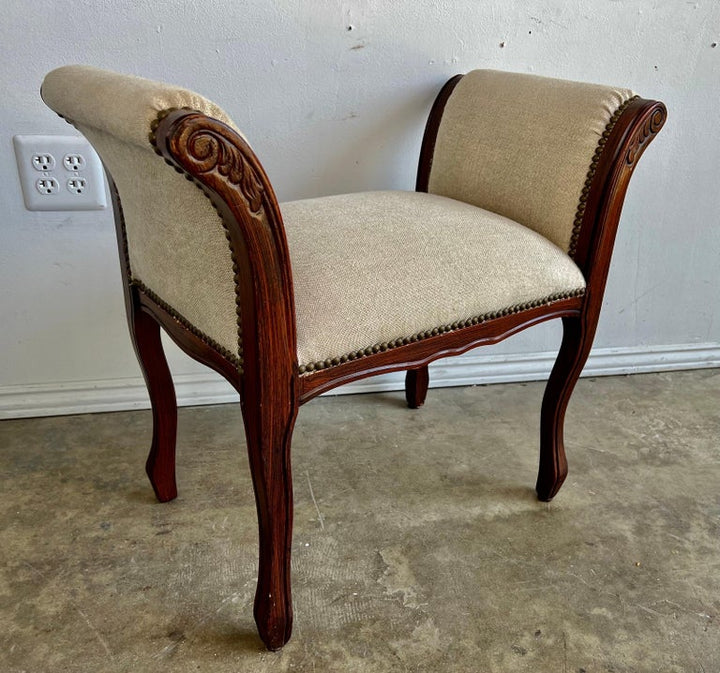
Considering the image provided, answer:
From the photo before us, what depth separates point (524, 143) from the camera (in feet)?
3.54

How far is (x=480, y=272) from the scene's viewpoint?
0.94 metres

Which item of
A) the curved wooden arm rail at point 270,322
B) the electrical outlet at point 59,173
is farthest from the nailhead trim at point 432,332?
the electrical outlet at point 59,173

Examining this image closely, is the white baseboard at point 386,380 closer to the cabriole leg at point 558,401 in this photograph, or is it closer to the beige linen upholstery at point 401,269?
the cabriole leg at point 558,401

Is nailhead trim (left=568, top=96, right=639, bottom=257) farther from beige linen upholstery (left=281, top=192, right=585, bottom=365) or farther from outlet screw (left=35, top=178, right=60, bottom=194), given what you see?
outlet screw (left=35, top=178, right=60, bottom=194)

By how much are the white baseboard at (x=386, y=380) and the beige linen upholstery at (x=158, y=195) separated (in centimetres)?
55

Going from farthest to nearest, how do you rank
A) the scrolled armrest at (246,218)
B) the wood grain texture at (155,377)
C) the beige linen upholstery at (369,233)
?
the wood grain texture at (155,377)
the beige linen upholstery at (369,233)
the scrolled armrest at (246,218)

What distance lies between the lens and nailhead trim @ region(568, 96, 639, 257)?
3.24 ft

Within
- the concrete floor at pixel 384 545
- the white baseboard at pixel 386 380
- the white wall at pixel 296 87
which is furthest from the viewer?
the white baseboard at pixel 386 380

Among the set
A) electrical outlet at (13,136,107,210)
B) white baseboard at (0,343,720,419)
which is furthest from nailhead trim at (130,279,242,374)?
white baseboard at (0,343,720,419)

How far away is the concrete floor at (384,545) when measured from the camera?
3.01 feet

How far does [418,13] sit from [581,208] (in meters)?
0.52

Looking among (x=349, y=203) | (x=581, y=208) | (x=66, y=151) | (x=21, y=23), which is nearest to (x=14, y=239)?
(x=66, y=151)

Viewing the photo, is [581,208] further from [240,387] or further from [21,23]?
[21,23]

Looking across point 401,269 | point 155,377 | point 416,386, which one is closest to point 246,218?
point 401,269
